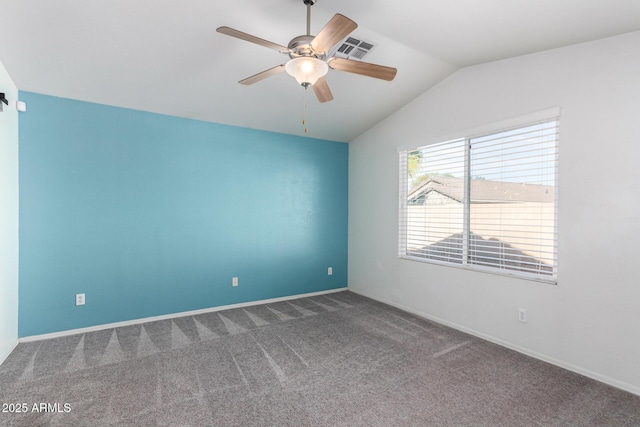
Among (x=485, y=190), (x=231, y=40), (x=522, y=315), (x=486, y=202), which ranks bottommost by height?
(x=522, y=315)

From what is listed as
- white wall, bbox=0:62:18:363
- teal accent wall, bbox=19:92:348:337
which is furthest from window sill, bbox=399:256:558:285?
white wall, bbox=0:62:18:363

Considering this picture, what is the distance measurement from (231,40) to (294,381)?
2.85 metres

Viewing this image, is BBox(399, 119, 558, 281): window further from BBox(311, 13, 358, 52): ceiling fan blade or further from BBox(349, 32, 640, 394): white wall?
BBox(311, 13, 358, 52): ceiling fan blade

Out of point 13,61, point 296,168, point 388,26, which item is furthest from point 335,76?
point 13,61

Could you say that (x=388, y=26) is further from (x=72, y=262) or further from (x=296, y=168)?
(x=72, y=262)

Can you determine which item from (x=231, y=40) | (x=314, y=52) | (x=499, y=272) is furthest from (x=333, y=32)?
(x=499, y=272)

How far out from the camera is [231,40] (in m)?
2.55

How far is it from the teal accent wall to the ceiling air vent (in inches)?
77.0

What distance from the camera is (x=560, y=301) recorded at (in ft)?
8.65

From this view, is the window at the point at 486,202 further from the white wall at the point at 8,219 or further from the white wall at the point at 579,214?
the white wall at the point at 8,219

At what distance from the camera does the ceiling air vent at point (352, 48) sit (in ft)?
8.65

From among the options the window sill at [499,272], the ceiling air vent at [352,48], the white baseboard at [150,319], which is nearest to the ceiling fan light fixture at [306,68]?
the ceiling air vent at [352,48]

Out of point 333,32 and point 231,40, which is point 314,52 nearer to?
point 333,32

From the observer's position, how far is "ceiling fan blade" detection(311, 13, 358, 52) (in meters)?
1.61
